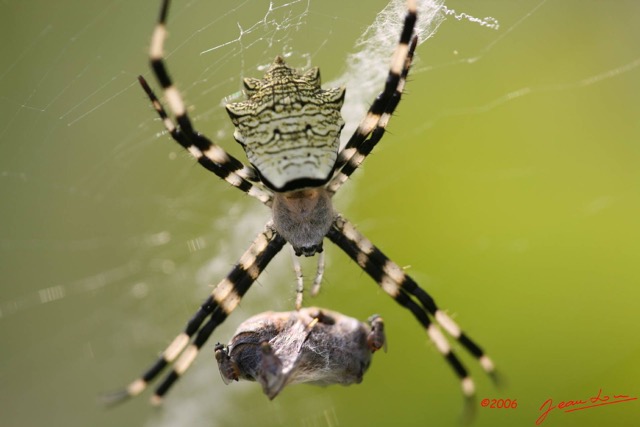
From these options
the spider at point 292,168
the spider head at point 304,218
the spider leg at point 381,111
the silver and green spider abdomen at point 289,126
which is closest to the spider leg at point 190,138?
the spider at point 292,168

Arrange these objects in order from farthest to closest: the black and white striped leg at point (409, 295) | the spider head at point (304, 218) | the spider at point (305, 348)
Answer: the black and white striped leg at point (409, 295)
the spider head at point (304, 218)
the spider at point (305, 348)

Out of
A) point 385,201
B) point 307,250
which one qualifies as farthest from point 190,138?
point 385,201

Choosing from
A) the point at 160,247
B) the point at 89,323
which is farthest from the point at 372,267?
the point at 89,323

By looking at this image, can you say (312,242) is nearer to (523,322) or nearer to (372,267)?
(372,267)

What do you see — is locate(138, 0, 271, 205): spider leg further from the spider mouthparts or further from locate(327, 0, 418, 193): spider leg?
locate(327, 0, 418, 193): spider leg

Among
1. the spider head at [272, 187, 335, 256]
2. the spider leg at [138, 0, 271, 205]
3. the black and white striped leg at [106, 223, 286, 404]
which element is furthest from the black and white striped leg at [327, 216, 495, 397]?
the spider leg at [138, 0, 271, 205]

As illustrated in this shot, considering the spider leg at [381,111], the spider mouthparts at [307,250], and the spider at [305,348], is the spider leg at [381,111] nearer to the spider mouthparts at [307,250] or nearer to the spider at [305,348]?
the spider mouthparts at [307,250]

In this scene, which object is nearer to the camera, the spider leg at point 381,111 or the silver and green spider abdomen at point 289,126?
the silver and green spider abdomen at point 289,126
